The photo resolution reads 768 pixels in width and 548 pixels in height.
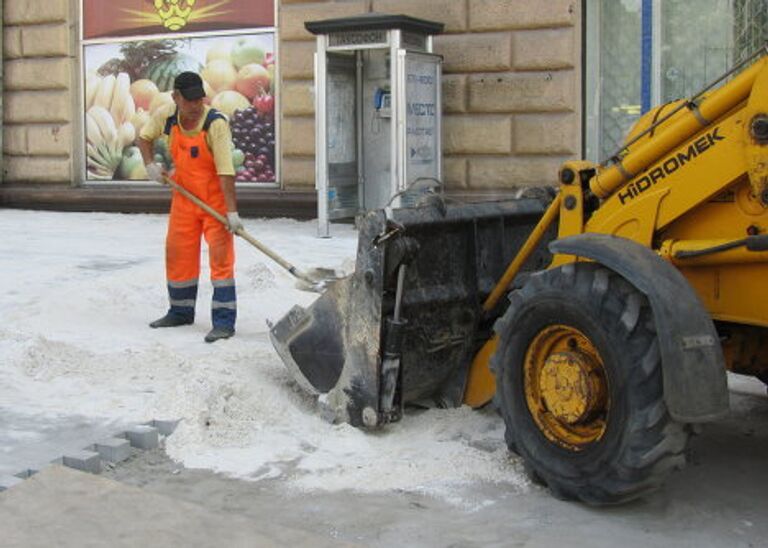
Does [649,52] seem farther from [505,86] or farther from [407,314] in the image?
[407,314]

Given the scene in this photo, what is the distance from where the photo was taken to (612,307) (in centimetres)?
414

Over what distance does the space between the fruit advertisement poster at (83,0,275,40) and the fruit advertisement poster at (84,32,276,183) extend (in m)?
0.14

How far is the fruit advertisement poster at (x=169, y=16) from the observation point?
44.1ft

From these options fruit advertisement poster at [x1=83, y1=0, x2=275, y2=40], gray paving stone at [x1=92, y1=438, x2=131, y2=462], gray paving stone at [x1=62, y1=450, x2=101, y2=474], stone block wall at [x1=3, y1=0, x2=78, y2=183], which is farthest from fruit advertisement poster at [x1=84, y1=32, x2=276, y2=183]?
gray paving stone at [x1=62, y1=450, x2=101, y2=474]

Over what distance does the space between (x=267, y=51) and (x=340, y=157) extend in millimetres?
1780

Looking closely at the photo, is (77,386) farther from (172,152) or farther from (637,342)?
(637,342)

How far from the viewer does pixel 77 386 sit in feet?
19.6

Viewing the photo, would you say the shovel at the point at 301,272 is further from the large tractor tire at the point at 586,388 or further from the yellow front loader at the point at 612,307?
the large tractor tire at the point at 586,388

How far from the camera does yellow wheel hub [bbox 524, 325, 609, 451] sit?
4.28 m

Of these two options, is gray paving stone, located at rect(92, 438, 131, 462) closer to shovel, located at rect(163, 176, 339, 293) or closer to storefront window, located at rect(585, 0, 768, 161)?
shovel, located at rect(163, 176, 339, 293)

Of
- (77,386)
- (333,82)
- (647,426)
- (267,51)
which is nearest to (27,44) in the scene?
(267,51)

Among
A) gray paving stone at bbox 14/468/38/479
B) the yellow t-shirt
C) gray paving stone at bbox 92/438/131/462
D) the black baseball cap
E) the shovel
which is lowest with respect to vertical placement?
gray paving stone at bbox 14/468/38/479

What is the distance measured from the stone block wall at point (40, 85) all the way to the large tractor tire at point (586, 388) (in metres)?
11.0

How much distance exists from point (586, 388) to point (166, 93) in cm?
1063
